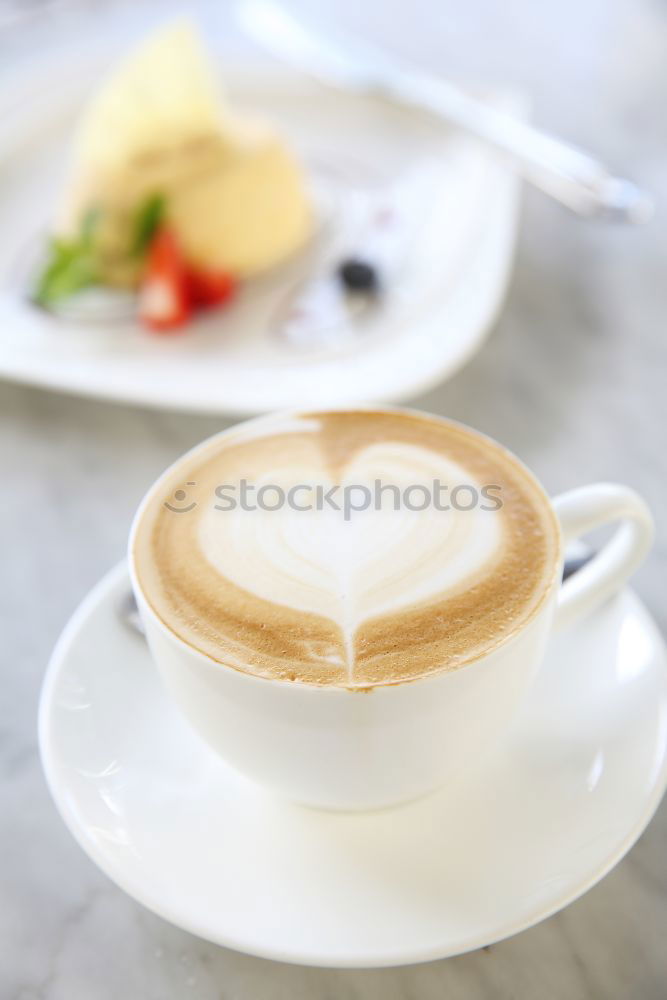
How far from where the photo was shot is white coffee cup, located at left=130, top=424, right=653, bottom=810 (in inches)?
19.6

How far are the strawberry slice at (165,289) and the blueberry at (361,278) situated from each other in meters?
0.19

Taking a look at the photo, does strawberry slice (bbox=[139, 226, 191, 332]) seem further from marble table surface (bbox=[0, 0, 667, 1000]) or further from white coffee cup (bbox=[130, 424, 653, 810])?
white coffee cup (bbox=[130, 424, 653, 810])

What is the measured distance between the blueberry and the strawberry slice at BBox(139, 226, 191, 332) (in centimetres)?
19

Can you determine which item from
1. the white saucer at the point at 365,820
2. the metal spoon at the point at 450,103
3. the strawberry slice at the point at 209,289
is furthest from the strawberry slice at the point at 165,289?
the white saucer at the point at 365,820

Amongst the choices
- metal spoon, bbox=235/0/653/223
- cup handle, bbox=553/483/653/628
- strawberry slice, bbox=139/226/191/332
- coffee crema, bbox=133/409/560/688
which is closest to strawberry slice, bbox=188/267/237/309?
strawberry slice, bbox=139/226/191/332

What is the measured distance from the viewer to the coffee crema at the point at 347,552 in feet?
1.71

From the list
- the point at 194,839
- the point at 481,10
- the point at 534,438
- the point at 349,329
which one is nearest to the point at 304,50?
the point at 481,10

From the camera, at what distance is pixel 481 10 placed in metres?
1.91

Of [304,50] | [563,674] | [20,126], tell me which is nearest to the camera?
[563,674]

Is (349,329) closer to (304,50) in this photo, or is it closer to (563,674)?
(563,674)

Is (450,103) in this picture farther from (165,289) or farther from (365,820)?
(365,820)

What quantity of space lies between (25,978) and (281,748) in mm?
198

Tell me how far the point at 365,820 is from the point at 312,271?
0.84 meters

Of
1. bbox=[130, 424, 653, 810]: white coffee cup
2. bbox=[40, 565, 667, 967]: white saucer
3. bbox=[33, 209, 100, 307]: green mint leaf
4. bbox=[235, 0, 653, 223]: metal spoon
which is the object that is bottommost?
bbox=[33, 209, 100, 307]: green mint leaf
